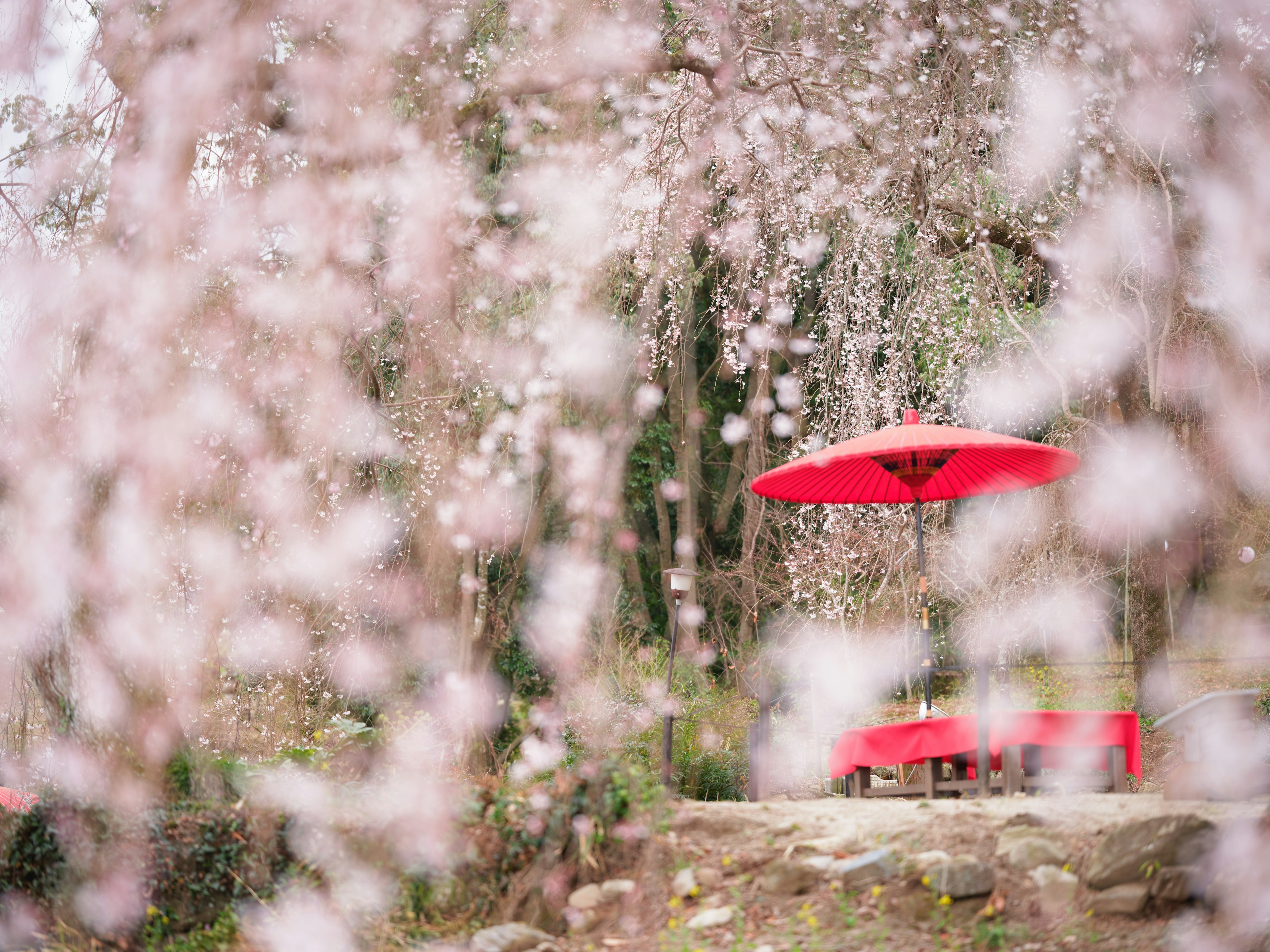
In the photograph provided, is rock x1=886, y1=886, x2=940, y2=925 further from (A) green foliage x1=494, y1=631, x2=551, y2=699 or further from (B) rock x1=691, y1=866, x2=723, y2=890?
(A) green foliage x1=494, y1=631, x2=551, y2=699

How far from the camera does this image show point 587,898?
381cm

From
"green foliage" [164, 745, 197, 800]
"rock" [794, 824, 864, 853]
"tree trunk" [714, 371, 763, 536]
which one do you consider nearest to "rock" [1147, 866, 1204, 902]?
Result: "rock" [794, 824, 864, 853]

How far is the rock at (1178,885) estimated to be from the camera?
3.06 metres

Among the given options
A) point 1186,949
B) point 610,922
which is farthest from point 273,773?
point 1186,949

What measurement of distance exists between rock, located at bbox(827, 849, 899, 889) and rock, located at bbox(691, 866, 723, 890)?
1.42ft

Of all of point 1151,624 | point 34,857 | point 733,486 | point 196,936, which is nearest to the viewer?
point 196,936

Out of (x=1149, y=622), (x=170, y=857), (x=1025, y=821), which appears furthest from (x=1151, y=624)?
(x=170, y=857)

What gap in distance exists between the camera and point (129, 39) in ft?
14.9

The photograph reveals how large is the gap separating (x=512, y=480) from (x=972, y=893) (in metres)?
6.48

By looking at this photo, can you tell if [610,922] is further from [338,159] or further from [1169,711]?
[1169,711]

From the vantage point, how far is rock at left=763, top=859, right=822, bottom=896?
362 centimetres

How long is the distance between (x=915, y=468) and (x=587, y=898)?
2.64m

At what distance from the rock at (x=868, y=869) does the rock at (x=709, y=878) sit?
17.1 inches

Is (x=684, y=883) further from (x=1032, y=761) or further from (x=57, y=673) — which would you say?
(x=57, y=673)
